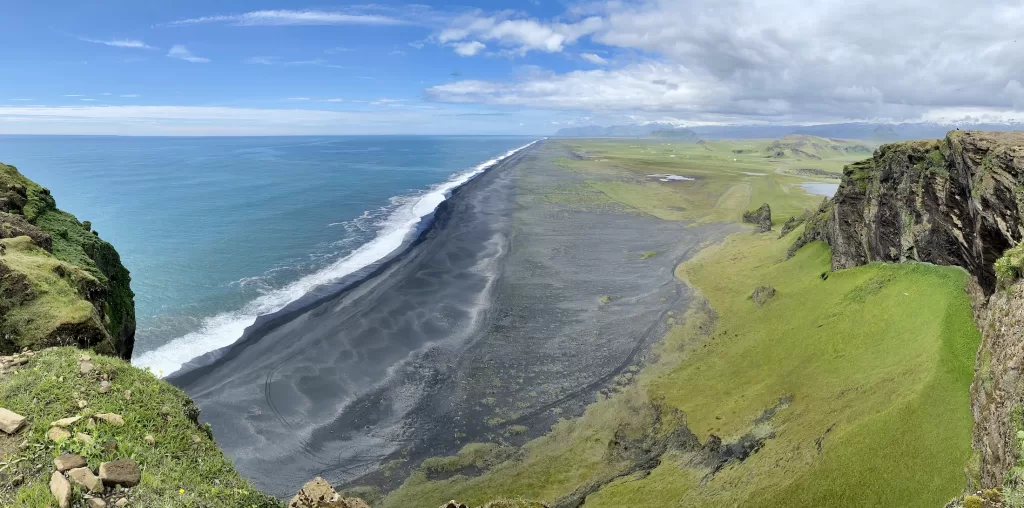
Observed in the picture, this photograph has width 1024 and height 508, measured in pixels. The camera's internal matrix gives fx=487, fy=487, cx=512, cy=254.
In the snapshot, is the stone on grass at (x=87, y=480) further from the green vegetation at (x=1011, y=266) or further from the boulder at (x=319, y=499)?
the green vegetation at (x=1011, y=266)

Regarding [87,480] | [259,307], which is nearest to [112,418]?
[87,480]

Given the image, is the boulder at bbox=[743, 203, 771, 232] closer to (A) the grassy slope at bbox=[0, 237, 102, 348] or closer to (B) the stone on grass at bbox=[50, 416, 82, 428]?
(A) the grassy slope at bbox=[0, 237, 102, 348]

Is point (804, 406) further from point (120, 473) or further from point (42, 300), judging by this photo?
point (42, 300)

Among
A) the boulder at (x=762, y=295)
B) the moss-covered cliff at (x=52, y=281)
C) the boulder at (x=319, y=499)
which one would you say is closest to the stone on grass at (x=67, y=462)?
the boulder at (x=319, y=499)

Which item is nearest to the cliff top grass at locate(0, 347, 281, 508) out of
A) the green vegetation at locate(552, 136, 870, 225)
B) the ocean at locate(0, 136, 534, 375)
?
the ocean at locate(0, 136, 534, 375)

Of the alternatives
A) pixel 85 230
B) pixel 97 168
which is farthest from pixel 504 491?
pixel 97 168
